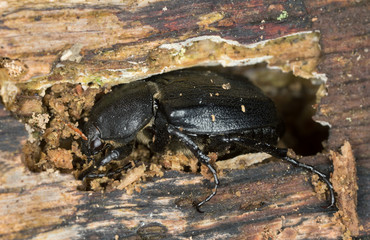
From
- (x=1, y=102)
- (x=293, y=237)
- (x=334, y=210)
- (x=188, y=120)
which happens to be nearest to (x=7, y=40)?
(x=1, y=102)

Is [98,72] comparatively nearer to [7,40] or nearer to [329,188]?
[7,40]

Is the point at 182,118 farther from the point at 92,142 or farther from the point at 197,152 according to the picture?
the point at 92,142

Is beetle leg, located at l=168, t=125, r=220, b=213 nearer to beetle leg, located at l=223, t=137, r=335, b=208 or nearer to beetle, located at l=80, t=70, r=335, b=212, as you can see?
beetle, located at l=80, t=70, r=335, b=212

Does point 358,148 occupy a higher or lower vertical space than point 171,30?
lower

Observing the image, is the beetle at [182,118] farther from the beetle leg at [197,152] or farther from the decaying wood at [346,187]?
the decaying wood at [346,187]

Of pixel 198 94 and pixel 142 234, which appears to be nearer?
pixel 142 234

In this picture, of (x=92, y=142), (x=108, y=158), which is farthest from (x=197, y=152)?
(x=92, y=142)

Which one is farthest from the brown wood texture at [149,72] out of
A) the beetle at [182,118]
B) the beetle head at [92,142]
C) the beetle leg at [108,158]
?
the beetle head at [92,142]
